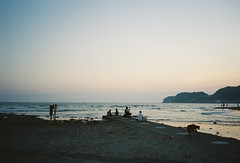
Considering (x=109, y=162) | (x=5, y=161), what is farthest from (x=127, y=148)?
(x=5, y=161)

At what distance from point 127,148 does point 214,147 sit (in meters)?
3.89

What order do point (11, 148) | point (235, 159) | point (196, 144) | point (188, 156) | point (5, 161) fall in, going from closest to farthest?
point (5, 161) → point (235, 159) → point (188, 156) → point (11, 148) → point (196, 144)

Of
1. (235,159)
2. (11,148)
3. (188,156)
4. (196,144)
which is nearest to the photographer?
(235,159)

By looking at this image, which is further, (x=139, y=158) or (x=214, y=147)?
(x=214, y=147)

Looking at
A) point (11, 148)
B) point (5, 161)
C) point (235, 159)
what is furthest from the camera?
point (11, 148)

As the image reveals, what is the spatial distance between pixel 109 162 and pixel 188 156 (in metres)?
2.98

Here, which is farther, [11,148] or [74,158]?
[11,148]

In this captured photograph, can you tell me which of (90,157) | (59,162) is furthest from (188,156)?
(59,162)

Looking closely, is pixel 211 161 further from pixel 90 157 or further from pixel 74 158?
pixel 74 158

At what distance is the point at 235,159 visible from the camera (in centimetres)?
636

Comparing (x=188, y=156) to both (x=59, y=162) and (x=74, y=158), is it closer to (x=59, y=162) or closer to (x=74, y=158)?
(x=74, y=158)

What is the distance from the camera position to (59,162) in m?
6.03

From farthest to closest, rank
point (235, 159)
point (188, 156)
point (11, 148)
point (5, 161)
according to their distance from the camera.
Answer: point (11, 148) < point (188, 156) < point (235, 159) < point (5, 161)

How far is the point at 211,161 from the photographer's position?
6.17 meters
